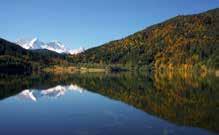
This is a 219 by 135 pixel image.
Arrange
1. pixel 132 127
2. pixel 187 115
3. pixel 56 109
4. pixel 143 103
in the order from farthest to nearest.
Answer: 1. pixel 143 103
2. pixel 56 109
3. pixel 187 115
4. pixel 132 127

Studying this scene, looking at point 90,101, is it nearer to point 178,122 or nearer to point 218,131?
point 178,122

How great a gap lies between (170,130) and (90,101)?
32.2m

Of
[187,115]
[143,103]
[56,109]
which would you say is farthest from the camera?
[143,103]

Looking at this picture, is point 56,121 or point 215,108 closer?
point 56,121

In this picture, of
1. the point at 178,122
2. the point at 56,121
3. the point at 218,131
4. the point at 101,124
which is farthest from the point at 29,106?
the point at 218,131

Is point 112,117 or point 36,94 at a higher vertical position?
point 36,94

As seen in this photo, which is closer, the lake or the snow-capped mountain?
the lake

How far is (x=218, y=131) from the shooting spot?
130 ft

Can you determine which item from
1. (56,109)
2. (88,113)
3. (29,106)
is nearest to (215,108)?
(88,113)

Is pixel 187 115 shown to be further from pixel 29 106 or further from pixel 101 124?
pixel 29 106

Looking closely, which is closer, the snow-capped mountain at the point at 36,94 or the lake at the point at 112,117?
the lake at the point at 112,117

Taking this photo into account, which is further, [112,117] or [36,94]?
[36,94]

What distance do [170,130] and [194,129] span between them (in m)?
2.50

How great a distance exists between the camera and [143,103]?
64812 mm
